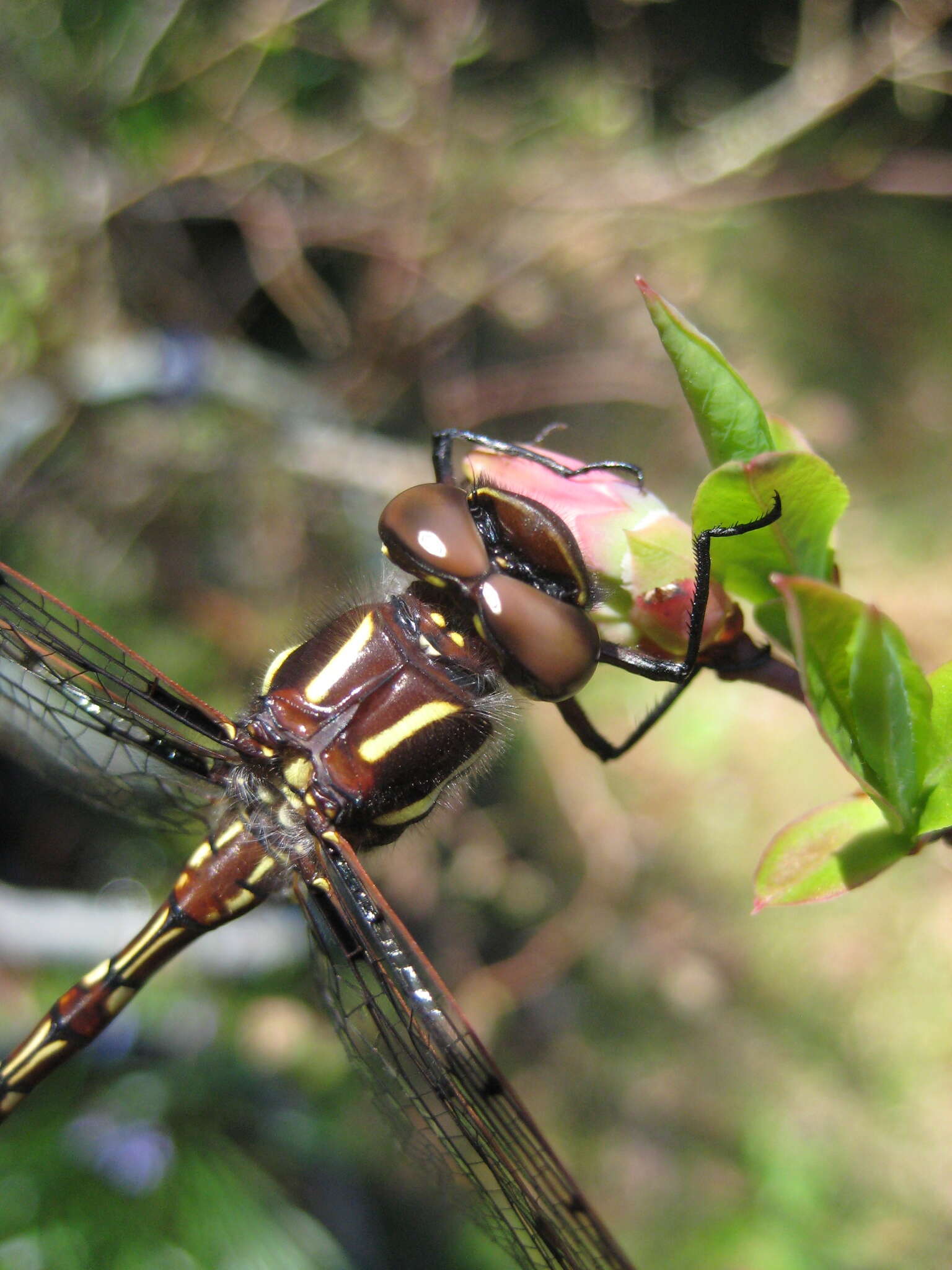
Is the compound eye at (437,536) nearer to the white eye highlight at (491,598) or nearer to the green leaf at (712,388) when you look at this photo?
the white eye highlight at (491,598)

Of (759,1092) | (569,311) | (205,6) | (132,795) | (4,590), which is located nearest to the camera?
(4,590)

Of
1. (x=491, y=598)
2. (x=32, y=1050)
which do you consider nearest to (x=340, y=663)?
(x=491, y=598)

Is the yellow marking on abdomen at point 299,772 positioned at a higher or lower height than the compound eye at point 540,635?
higher

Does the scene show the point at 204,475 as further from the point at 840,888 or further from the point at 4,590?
the point at 840,888

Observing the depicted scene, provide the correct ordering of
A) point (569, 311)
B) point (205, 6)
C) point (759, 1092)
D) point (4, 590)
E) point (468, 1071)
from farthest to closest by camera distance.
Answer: point (569, 311), point (205, 6), point (759, 1092), point (4, 590), point (468, 1071)

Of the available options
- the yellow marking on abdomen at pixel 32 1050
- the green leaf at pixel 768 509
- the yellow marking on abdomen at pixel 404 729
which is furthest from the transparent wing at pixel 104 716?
the green leaf at pixel 768 509

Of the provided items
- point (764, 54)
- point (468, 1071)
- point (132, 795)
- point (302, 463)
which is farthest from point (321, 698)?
point (764, 54)

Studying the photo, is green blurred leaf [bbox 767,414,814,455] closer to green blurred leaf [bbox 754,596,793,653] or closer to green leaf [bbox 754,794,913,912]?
green blurred leaf [bbox 754,596,793,653]

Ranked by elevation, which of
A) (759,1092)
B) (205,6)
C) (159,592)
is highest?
(205,6)
